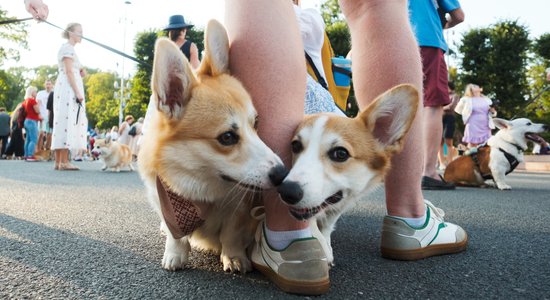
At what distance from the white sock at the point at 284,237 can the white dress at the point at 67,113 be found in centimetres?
628

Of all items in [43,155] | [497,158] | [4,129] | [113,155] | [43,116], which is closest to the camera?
[497,158]

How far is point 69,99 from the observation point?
6.70 meters

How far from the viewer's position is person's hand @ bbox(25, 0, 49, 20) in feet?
7.47

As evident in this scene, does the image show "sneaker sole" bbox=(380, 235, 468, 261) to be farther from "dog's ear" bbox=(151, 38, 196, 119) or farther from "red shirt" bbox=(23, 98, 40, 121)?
"red shirt" bbox=(23, 98, 40, 121)

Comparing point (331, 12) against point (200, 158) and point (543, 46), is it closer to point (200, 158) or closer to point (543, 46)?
point (543, 46)

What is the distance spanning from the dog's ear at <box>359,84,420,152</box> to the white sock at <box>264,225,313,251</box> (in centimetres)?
53

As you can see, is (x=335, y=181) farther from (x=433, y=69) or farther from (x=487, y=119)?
(x=487, y=119)

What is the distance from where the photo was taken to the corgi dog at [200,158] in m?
1.40

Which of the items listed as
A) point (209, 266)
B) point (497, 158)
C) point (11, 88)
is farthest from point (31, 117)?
point (11, 88)

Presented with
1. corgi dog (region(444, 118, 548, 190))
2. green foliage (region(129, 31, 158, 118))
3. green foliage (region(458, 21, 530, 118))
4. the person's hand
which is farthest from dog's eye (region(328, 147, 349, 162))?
green foliage (region(129, 31, 158, 118))

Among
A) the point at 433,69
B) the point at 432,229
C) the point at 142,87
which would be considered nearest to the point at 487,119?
the point at 433,69

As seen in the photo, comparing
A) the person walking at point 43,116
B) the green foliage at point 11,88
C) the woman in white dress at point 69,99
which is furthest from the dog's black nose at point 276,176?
the green foliage at point 11,88

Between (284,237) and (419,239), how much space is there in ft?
1.95

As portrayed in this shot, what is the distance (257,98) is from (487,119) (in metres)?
9.18
